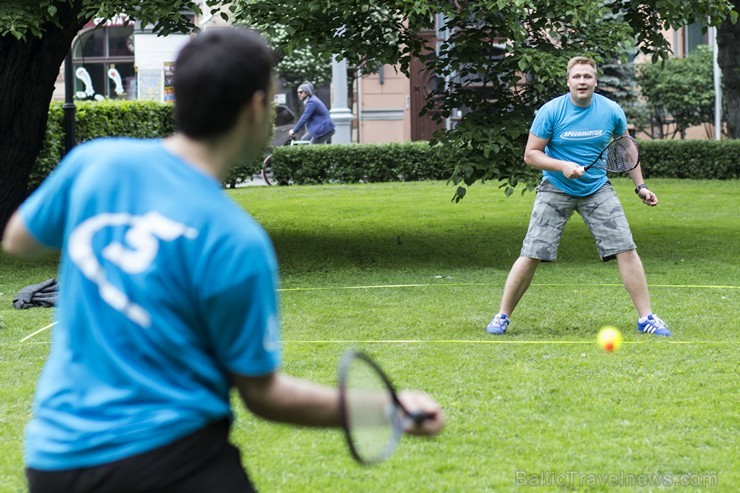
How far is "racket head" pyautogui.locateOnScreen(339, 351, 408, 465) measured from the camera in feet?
8.00

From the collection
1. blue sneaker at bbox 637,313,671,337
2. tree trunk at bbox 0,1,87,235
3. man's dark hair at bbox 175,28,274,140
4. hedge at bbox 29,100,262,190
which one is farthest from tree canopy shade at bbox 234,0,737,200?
man's dark hair at bbox 175,28,274,140

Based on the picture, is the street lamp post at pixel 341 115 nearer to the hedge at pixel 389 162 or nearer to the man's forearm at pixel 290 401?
the hedge at pixel 389 162

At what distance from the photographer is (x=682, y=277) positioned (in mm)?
11281

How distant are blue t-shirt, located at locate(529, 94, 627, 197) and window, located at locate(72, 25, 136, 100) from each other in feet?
126

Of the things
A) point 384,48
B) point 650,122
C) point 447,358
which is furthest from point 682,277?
point 650,122

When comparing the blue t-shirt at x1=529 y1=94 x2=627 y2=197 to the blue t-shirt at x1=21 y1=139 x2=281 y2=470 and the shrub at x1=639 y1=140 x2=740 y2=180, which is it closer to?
the blue t-shirt at x1=21 y1=139 x2=281 y2=470

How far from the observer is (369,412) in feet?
8.11

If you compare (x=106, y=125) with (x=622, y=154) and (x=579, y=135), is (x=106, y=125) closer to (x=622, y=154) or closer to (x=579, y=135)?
(x=579, y=135)

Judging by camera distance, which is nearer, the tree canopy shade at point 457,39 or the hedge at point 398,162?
the tree canopy shade at point 457,39

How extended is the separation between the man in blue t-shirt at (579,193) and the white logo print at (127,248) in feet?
19.1

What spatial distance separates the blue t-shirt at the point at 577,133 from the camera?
8039 mm

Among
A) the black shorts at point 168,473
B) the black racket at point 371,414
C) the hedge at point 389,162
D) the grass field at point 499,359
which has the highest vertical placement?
the black racket at point 371,414

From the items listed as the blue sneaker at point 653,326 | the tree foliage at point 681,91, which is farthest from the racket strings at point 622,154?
the tree foliage at point 681,91

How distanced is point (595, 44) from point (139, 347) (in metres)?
10.2
